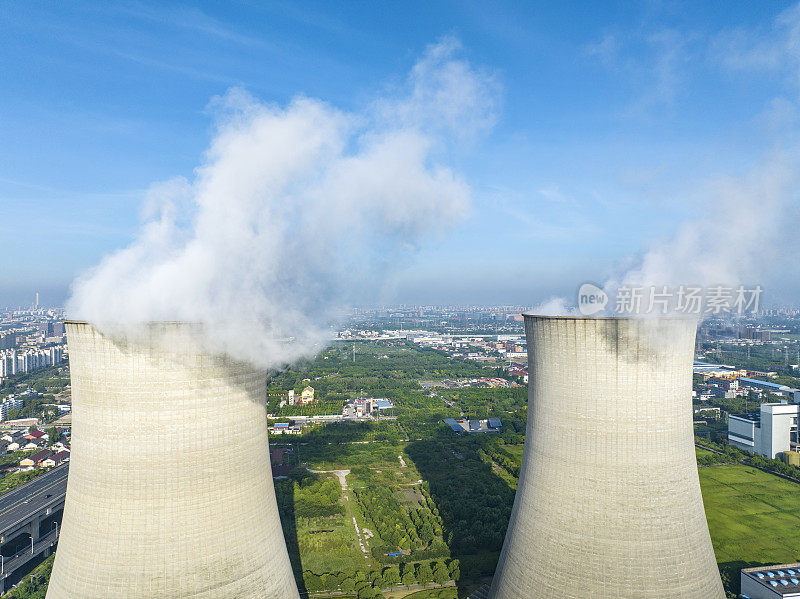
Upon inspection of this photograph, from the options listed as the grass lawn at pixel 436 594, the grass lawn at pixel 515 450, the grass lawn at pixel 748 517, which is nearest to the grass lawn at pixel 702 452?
the grass lawn at pixel 748 517

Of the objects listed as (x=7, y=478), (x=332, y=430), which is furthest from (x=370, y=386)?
(x=7, y=478)

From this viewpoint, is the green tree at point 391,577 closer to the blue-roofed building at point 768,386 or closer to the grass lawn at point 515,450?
the grass lawn at point 515,450

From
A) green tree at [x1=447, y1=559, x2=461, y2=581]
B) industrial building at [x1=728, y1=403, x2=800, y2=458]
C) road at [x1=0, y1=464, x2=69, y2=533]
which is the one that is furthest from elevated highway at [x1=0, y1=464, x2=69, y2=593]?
industrial building at [x1=728, y1=403, x2=800, y2=458]

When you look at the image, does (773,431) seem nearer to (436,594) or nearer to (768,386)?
(768,386)

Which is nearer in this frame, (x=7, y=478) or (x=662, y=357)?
(x=662, y=357)

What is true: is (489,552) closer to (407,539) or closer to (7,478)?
(407,539)

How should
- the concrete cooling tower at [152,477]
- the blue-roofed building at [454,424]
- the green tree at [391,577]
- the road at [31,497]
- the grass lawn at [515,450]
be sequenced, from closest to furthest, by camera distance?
the concrete cooling tower at [152,477] → the green tree at [391,577] → the road at [31,497] → the grass lawn at [515,450] → the blue-roofed building at [454,424]

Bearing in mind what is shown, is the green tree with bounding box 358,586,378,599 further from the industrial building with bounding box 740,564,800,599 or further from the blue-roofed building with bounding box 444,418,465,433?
the blue-roofed building with bounding box 444,418,465,433
